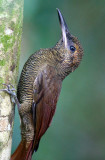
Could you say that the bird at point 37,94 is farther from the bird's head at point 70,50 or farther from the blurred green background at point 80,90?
the blurred green background at point 80,90

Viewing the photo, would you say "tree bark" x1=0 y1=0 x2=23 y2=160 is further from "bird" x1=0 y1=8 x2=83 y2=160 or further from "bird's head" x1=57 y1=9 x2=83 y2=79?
"bird's head" x1=57 y1=9 x2=83 y2=79

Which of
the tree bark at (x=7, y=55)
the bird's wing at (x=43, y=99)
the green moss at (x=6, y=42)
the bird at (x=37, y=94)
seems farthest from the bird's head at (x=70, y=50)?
the green moss at (x=6, y=42)

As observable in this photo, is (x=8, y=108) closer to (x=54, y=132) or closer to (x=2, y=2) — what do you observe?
(x=2, y=2)

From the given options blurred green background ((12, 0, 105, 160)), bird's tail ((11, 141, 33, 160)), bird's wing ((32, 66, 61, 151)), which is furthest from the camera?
Answer: blurred green background ((12, 0, 105, 160))

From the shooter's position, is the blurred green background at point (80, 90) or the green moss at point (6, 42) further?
the blurred green background at point (80, 90)

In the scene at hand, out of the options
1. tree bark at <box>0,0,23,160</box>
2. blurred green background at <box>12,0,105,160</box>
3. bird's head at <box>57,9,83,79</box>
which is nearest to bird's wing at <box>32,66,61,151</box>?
bird's head at <box>57,9,83,79</box>

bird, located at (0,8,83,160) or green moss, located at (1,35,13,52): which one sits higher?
green moss, located at (1,35,13,52)

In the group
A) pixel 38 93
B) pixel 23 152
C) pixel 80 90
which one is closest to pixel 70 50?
pixel 38 93
